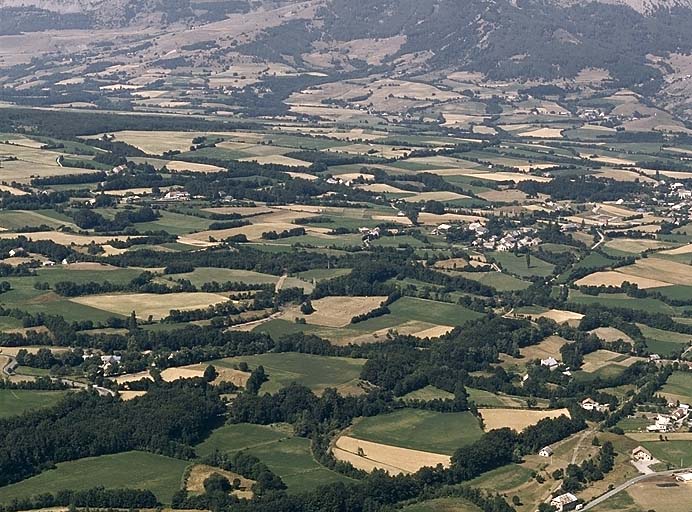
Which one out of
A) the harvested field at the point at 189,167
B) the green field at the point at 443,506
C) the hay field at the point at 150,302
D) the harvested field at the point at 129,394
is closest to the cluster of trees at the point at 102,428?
the harvested field at the point at 129,394

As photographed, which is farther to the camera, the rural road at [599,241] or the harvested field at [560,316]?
the rural road at [599,241]

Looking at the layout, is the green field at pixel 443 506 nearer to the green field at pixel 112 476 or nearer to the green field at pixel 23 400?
the green field at pixel 112 476

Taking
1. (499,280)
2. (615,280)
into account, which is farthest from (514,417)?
(615,280)

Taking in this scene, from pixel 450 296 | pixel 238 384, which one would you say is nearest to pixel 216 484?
pixel 238 384

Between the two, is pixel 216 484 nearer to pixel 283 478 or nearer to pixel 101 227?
pixel 283 478

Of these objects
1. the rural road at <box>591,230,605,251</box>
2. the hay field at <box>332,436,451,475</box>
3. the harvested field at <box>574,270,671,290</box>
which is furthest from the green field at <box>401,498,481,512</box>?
the rural road at <box>591,230,605,251</box>

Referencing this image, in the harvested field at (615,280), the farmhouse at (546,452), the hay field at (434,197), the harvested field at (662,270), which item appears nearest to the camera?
the farmhouse at (546,452)
